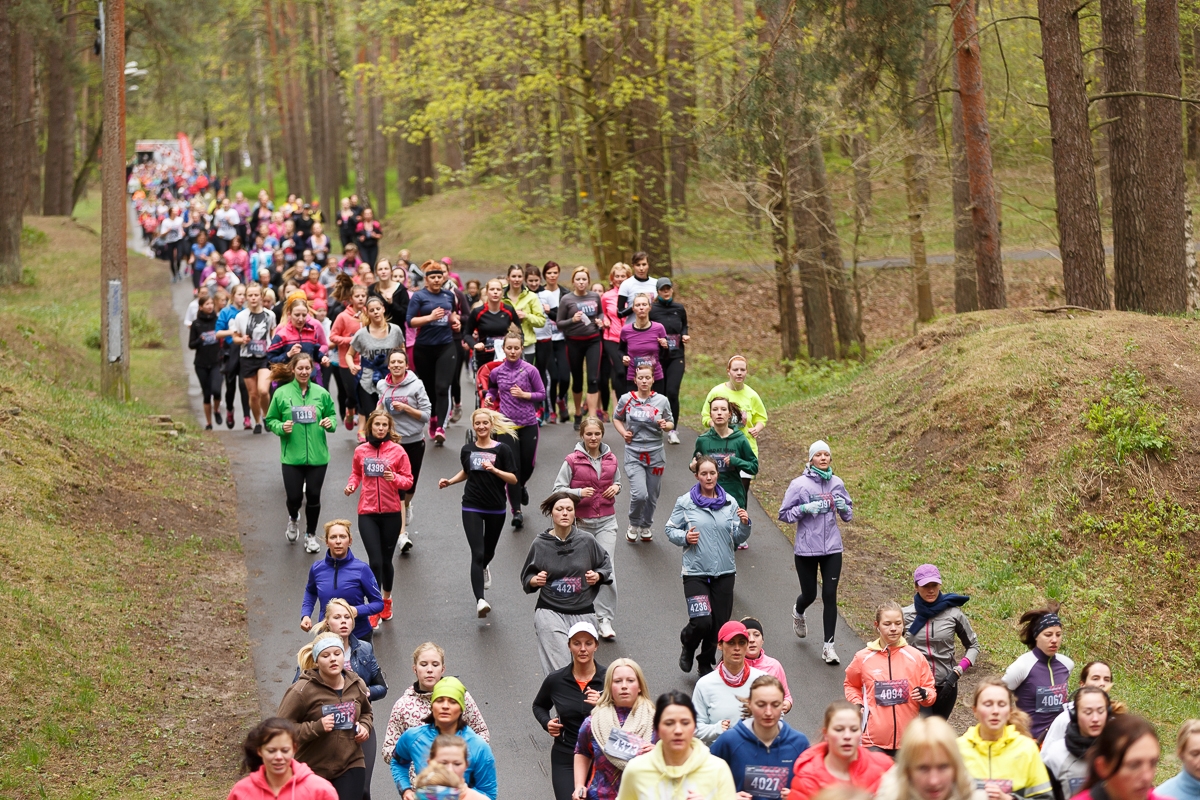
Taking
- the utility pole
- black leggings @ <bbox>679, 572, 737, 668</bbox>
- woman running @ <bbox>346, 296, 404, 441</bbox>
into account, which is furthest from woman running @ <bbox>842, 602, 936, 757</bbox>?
the utility pole

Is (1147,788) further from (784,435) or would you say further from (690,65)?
(690,65)

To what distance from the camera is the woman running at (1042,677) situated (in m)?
7.75

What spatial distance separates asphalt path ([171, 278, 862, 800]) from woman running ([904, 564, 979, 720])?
47.1 inches

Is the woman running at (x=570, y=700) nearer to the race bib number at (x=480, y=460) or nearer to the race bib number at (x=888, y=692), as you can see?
the race bib number at (x=888, y=692)

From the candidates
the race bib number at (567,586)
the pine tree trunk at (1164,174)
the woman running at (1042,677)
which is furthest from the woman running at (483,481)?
the pine tree trunk at (1164,174)

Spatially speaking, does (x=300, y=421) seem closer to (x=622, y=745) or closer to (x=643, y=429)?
(x=643, y=429)

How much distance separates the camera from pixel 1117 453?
13484 millimetres

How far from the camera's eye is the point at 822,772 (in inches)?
233

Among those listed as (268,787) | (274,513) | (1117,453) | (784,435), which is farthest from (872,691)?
(784,435)

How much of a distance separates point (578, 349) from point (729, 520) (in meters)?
6.88

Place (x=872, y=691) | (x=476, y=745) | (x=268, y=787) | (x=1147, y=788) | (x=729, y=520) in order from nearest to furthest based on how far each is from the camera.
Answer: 1. (x=1147, y=788)
2. (x=268, y=787)
3. (x=476, y=745)
4. (x=872, y=691)
5. (x=729, y=520)

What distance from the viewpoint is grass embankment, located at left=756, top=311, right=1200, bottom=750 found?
11.8 meters

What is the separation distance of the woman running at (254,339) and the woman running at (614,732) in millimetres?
11065

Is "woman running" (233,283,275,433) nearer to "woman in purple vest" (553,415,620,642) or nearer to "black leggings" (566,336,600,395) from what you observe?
"black leggings" (566,336,600,395)
